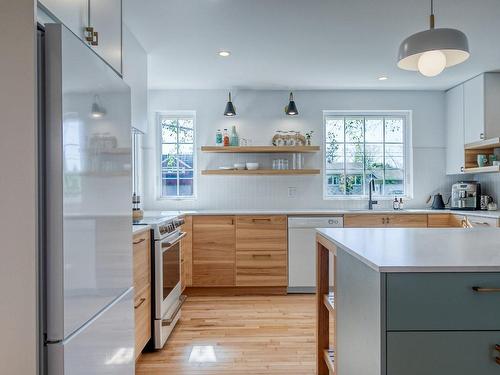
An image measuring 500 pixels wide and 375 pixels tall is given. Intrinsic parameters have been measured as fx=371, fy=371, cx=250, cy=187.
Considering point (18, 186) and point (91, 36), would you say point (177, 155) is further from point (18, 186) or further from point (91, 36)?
point (18, 186)

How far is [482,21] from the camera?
280cm

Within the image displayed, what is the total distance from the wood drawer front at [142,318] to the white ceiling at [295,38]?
198cm

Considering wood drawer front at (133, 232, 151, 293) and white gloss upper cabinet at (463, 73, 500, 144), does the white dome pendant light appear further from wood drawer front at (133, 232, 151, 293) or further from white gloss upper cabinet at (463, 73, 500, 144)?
white gloss upper cabinet at (463, 73, 500, 144)

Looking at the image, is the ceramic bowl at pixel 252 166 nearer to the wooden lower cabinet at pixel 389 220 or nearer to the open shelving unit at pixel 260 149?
the open shelving unit at pixel 260 149

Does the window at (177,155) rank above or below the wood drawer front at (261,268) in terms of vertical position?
above

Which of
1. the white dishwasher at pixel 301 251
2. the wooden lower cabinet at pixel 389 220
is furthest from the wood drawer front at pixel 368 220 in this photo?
the white dishwasher at pixel 301 251

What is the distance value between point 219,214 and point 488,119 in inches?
123

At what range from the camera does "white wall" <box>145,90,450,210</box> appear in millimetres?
4734

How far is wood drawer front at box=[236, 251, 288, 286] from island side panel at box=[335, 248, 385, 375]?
91.8 inches

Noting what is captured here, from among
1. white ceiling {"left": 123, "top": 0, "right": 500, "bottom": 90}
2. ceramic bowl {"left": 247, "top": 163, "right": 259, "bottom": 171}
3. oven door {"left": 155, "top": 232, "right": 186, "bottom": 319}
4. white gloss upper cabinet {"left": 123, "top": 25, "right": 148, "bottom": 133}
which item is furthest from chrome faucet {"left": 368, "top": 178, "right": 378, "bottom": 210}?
white gloss upper cabinet {"left": 123, "top": 25, "right": 148, "bottom": 133}

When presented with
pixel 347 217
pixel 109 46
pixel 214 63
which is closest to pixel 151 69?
pixel 214 63

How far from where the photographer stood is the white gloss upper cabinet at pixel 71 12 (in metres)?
1.22

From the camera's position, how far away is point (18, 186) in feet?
3.53

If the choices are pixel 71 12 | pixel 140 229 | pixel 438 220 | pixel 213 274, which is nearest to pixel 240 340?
pixel 140 229
